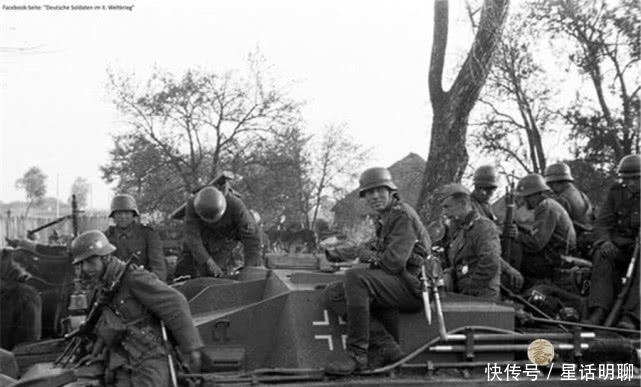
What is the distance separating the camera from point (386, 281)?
6105mm

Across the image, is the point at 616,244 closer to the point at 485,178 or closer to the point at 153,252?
the point at 485,178

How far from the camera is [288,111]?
20406 millimetres

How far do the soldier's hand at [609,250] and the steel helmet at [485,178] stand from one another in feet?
4.64

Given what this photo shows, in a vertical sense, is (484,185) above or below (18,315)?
above

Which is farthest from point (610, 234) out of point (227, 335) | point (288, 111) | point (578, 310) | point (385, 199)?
point (288, 111)

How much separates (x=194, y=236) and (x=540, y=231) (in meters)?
3.78

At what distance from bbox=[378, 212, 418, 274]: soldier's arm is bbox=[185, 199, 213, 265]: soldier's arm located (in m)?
3.51

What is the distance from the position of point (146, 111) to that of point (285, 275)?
530 inches

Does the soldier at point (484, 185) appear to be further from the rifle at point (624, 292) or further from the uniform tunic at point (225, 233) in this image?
the uniform tunic at point (225, 233)

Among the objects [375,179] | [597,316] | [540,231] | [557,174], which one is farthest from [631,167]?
[375,179]

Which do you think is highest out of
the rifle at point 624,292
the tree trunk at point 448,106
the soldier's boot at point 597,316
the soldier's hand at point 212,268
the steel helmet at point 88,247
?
the tree trunk at point 448,106

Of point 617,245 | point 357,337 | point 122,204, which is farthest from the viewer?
point 122,204

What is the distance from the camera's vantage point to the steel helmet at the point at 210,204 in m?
9.04

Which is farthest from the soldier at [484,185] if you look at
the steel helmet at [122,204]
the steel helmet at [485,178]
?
the steel helmet at [122,204]
